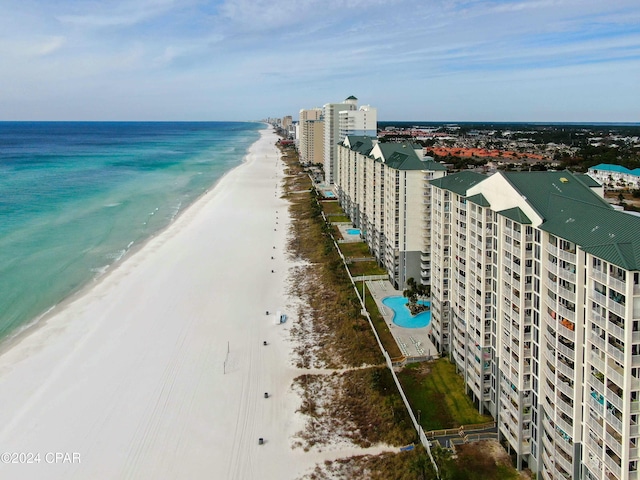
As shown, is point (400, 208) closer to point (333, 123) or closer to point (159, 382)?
point (159, 382)

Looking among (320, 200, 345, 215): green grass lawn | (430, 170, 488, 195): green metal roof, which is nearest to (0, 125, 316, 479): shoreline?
(430, 170, 488, 195): green metal roof

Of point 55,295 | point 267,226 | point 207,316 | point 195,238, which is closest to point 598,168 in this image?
point 267,226

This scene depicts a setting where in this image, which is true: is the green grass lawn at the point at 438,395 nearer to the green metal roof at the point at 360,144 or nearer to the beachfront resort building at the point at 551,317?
the beachfront resort building at the point at 551,317

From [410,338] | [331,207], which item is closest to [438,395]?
[410,338]

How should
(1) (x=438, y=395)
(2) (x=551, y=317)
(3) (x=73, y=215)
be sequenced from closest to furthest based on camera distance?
1. (2) (x=551, y=317)
2. (1) (x=438, y=395)
3. (3) (x=73, y=215)

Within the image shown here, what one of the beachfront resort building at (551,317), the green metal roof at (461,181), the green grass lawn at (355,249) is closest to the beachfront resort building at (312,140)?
the green grass lawn at (355,249)

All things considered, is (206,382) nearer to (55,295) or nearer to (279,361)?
(279,361)

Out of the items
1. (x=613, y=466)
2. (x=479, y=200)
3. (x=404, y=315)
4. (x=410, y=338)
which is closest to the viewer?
(x=613, y=466)
